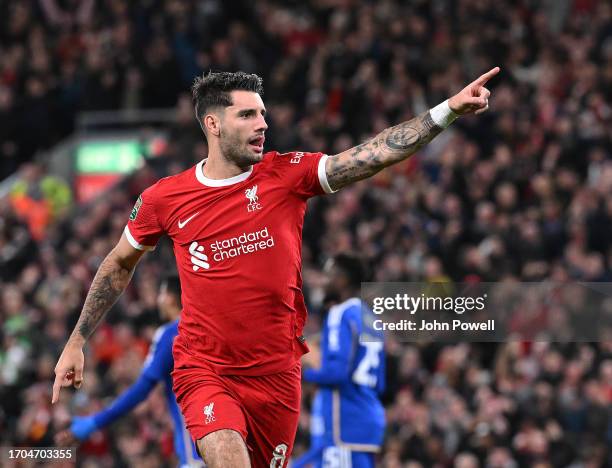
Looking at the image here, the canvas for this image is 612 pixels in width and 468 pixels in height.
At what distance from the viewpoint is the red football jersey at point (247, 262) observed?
6512mm

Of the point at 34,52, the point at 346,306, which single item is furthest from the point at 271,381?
the point at 34,52

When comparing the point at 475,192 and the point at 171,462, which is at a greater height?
the point at 475,192

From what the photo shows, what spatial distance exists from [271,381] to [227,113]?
1373 mm

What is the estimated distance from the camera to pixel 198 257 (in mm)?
6621

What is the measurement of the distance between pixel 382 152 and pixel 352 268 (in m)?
2.97

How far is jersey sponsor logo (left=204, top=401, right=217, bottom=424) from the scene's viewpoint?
6338mm

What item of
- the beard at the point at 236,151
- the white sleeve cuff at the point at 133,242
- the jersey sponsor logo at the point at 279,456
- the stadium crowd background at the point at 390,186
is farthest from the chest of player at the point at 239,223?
the stadium crowd background at the point at 390,186

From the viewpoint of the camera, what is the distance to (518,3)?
62.1 ft

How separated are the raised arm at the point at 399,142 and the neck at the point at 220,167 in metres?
0.50

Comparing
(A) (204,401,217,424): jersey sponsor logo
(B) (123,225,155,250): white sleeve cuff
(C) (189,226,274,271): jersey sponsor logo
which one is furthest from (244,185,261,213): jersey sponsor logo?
(A) (204,401,217,424): jersey sponsor logo

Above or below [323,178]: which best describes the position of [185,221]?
below

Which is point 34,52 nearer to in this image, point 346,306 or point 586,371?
point 586,371

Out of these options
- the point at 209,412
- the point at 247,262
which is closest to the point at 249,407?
the point at 209,412

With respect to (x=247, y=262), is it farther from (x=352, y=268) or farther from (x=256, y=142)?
(x=352, y=268)
